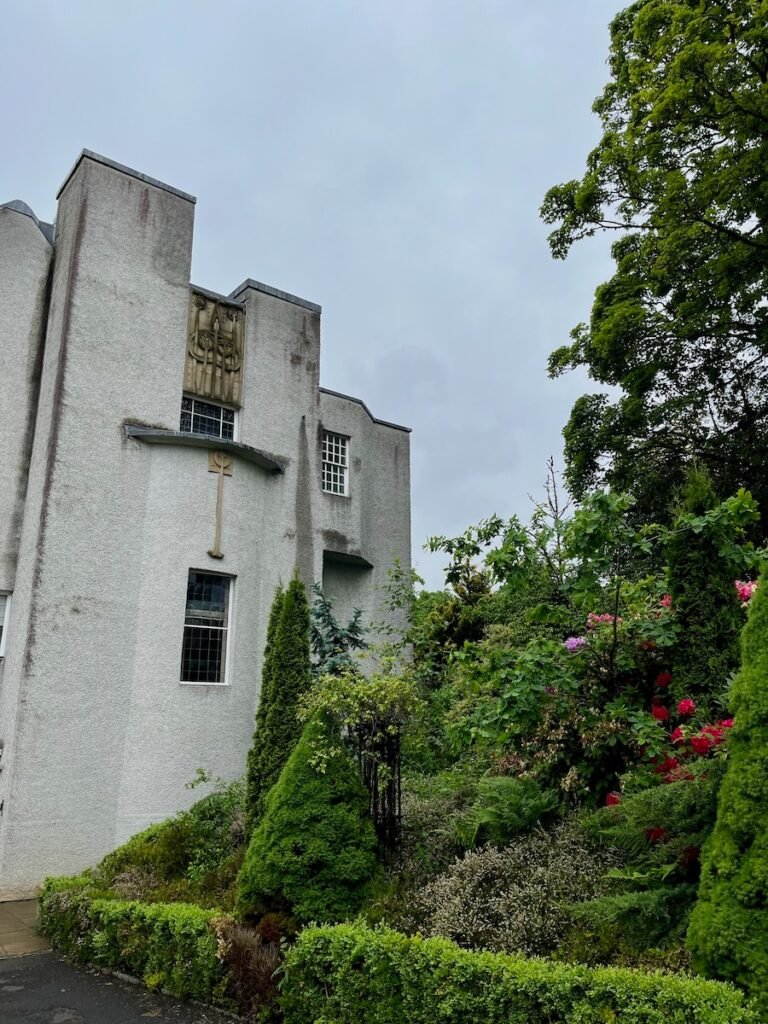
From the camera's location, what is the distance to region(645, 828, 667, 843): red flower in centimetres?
566

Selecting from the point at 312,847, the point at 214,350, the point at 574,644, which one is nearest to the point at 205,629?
the point at 214,350

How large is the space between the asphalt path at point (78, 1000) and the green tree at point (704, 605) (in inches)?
207

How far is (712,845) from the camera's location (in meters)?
4.48

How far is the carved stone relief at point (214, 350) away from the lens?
1477cm

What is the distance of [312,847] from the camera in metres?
6.54

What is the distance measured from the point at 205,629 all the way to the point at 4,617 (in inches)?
140

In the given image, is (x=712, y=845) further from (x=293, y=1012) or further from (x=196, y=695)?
(x=196, y=695)

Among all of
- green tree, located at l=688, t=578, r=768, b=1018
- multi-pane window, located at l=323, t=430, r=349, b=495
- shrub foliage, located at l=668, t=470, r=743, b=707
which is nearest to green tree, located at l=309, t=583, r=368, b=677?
multi-pane window, located at l=323, t=430, r=349, b=495

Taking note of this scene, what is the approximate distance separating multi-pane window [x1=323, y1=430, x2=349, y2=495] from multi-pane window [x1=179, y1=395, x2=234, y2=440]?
8.58 feet

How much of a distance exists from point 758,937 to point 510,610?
378 inches

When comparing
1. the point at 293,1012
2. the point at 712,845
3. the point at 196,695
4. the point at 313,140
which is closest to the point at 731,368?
the point at 313,140

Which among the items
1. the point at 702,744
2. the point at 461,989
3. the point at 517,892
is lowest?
the point at 461,989

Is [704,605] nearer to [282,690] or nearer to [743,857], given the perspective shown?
[743,857]

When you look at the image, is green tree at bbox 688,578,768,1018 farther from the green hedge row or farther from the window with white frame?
the window with white frame
